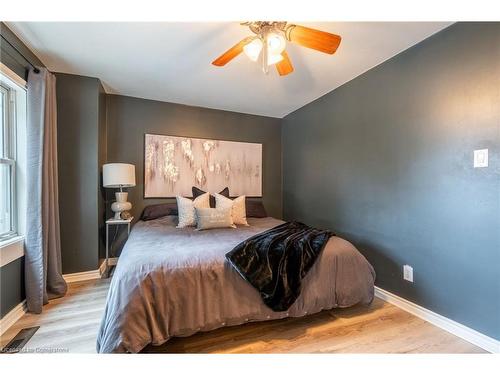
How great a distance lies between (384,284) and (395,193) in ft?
3.02

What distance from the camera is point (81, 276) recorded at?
2.59 m

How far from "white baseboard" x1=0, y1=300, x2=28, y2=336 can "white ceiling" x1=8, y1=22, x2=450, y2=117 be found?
7.36 ft

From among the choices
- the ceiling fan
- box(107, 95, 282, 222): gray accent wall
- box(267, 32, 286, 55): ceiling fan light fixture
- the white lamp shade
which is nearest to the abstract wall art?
box(107, 95, 282, 222): gray accent wall

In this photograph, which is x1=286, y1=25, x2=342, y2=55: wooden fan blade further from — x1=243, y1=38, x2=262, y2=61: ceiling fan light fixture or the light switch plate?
the light switch plate

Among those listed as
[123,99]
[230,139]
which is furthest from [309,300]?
[123,99]

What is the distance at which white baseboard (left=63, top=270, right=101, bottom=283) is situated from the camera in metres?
2.54

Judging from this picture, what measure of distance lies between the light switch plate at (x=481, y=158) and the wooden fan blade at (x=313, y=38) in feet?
4.09

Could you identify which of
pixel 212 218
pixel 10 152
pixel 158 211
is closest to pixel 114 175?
pixel 158 211

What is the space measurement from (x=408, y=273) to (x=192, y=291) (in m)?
1.91

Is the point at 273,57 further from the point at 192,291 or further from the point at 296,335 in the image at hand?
the point at 296,335

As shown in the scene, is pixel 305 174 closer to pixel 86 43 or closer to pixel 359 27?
pixel 359 27

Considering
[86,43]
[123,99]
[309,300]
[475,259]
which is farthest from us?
[123,99]

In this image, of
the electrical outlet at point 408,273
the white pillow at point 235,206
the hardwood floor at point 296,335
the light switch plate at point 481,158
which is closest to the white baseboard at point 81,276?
the hardwood floor at point 296,335

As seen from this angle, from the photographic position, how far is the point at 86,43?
1.96 metres
